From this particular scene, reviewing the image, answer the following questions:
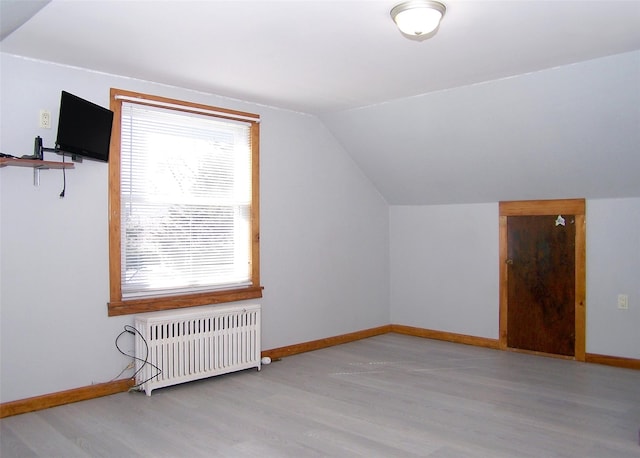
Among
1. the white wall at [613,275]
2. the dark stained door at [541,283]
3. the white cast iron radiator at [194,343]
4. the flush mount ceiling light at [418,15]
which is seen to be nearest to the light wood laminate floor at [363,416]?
the white cast iron radiator at [194,343]

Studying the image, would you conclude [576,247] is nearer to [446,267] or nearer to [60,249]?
[446,267]

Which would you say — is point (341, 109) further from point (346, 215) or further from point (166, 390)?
point (166, 390)

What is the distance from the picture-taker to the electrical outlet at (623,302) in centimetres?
445

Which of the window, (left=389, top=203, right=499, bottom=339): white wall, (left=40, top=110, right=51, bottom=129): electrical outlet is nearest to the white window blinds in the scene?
the window

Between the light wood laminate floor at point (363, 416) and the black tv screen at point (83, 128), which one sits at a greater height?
the black tv screen at point (83, 128)

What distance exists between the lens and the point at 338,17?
2779mm

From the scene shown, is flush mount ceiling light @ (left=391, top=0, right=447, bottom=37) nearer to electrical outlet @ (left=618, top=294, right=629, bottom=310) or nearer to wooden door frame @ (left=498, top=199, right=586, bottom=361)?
wooden door frame @ (left=498, top=199, right=586, bottom=361)

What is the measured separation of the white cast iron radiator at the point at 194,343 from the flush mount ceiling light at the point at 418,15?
2576 millimetres

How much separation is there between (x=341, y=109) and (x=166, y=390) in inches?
115

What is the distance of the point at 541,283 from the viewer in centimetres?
495

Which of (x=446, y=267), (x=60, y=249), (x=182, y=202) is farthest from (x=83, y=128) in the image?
(x=446, y=267)

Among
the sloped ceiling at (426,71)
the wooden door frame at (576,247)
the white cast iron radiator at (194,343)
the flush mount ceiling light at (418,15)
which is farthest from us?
the wooden door frame at (576,247)

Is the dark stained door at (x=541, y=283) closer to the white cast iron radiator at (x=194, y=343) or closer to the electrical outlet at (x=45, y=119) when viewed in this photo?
the white cast iron radiator at (x=194, y=343)

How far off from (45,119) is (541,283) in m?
4.37
